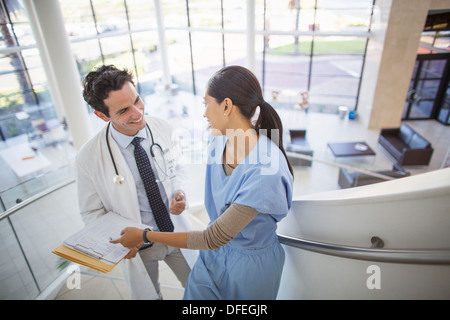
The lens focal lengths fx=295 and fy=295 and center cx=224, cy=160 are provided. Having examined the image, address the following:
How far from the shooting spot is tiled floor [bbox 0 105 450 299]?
9.20 feet

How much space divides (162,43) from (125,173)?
12.2m

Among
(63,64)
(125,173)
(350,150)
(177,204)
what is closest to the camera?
(125,173)

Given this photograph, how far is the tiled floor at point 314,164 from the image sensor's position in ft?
9.20

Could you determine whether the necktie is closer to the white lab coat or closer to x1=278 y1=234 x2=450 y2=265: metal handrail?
the white lab coat

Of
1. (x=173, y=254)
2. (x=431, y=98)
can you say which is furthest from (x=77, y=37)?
(x=431, y=98)

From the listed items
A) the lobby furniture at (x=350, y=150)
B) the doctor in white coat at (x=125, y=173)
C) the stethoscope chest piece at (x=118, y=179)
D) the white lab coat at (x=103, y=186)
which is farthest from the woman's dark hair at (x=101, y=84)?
the lobby furniture at (x=350, y=150)

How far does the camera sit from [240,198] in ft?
4.00

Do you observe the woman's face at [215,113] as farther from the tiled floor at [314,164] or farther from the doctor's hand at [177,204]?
the tiled floor at [314,164]

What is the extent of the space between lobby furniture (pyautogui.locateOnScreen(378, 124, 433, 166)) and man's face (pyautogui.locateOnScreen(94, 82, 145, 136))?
7.21 meters

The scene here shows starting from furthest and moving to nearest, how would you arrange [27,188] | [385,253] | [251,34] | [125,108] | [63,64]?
1. [251,34]
2. [63,64]
3. [27,188]
4. [125,108]
5. [385,253]

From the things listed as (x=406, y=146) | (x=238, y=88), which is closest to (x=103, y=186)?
(x=238, y=88)

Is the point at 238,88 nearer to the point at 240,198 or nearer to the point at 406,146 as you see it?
the point at 240,198

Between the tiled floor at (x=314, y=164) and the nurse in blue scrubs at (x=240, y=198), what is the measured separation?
1.38 meters
